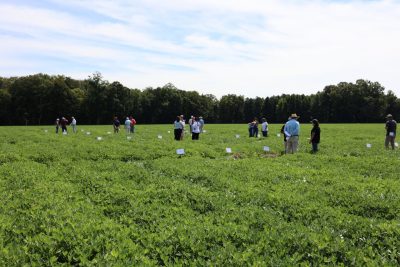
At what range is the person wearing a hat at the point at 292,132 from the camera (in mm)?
21516

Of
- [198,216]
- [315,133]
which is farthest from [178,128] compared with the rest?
[198,216]

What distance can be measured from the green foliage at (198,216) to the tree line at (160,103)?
304 ft

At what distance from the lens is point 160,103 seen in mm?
120250

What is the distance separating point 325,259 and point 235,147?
19728 mm

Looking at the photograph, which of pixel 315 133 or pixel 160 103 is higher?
pixel 160 103

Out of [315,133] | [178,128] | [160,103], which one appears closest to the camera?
[315,133]

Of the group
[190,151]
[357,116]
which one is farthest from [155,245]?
[357,116]

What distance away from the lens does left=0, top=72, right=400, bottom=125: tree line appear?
332 feet

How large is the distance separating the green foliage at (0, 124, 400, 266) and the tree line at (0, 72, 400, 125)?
3650 inches

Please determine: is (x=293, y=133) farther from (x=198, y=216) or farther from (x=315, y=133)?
(x=198, y=216)

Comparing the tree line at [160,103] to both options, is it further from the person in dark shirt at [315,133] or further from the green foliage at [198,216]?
the green foliage at [198,216]

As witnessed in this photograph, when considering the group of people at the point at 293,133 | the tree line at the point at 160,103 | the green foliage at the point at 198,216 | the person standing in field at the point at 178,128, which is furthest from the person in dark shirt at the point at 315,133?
the tree line at the point at 160,103

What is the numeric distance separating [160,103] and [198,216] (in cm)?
11291

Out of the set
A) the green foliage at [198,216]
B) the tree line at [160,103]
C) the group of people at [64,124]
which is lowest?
the green foliage at [198,216]
